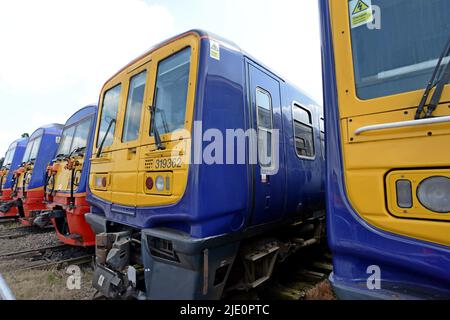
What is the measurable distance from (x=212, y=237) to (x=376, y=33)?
185cm

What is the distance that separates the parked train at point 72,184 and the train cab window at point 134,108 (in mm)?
1647

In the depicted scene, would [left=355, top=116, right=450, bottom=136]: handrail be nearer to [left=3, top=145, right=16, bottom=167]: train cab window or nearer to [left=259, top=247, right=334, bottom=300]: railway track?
[left=259, top=247, right=334, bottom=300]: railway track

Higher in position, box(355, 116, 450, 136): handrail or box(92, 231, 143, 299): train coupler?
box(355, 116, 450, 136): handrail

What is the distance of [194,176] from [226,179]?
1.13 ft

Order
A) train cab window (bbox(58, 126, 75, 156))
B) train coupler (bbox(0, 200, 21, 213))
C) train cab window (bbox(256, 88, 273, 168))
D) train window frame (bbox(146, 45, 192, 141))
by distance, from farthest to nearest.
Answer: train coupler (bbox(0, 200, 21, 213)), train cab window (bbox(58, 126, 75, 156)), train cab window (bbox(256, 88, 273, 168)), train window frame (bbox(146, 45, 192, 141))

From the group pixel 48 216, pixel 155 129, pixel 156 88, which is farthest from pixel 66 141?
pixel 155 129

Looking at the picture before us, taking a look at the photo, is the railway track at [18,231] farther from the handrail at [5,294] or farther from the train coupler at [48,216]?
the handrail at [5,294]

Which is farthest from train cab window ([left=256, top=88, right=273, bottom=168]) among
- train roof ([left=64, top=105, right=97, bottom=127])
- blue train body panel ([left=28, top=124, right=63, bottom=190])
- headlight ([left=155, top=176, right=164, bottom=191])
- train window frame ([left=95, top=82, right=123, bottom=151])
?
blue train body panel ([left=28, top=124, right=63, bottom=190])

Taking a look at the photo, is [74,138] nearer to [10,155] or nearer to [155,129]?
[155,129]

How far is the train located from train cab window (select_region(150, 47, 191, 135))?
11 millimetres

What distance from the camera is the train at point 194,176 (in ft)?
7.68

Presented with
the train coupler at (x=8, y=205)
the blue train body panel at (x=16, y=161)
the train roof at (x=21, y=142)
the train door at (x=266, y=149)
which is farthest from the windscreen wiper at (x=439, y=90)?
the train roof at (x=21, y=142)

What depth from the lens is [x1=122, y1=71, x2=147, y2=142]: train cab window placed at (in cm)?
315

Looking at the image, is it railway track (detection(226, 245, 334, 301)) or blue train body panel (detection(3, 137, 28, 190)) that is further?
blue train body panel (detection(3, 137, 28, 190))
